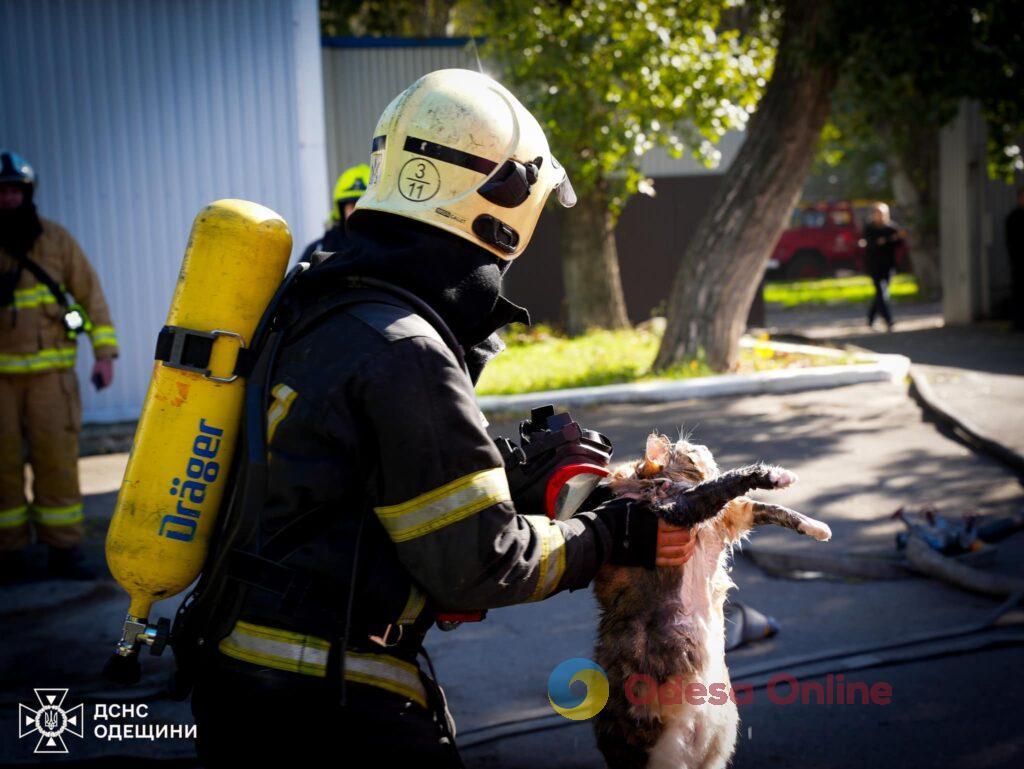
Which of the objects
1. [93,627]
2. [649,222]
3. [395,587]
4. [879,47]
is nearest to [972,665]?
[395,587]

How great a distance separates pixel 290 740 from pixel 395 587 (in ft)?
1.08

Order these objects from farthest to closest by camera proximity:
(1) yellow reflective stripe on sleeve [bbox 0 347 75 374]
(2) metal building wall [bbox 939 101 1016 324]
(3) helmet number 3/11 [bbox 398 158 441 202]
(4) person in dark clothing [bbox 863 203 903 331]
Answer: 1. (4) person in dark clothing [bbox 863 203 903 331]
2. (2) metal building wall [bbox 939 101 1016 324]
3. (1) yellow reflective stripe on sleeve [bbox 0 347 75 374]
4. (3) helmet number 3/11 [bbox 398 158 441 202]

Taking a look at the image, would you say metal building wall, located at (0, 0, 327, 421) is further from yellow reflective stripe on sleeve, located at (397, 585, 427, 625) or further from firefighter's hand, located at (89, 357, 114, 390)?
yellow reflective stripe on sleeve, located at (397, 585, 427, 625)

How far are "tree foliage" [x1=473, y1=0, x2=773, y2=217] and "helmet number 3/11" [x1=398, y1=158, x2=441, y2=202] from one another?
11186 mm

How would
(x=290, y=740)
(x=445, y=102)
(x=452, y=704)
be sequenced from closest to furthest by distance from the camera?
(x=290, y=740)
(x=445, y=102)
(x=452, y=704)

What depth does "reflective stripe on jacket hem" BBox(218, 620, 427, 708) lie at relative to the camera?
6.39ft

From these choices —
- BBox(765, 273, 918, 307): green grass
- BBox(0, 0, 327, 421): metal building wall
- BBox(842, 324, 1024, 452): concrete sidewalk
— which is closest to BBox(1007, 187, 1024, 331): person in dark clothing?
BBox(842, 324, 1024, 452): concrete sidewalk

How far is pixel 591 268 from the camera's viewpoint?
1593 cm

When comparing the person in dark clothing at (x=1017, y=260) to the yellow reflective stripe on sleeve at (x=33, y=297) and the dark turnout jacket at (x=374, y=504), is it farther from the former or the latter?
the dark turnout jacket at (x=374, y=504)

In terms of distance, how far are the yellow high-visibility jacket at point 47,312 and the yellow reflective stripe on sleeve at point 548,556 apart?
4.59 meters

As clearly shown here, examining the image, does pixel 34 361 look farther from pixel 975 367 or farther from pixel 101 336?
pixel 975 367

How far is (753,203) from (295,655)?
1021 centimetres

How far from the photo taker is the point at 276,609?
6.43ft

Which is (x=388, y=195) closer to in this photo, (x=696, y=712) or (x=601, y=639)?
(x=601, y=639)
